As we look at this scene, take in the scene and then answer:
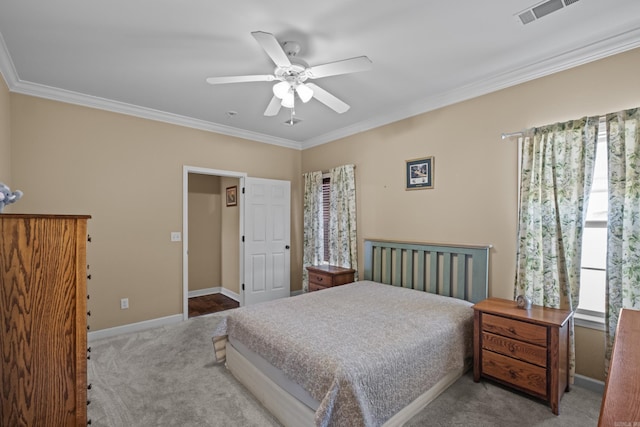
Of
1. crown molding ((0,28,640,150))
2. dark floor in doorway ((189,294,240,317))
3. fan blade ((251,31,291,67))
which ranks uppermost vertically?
crown molding ((0,28,640,150))

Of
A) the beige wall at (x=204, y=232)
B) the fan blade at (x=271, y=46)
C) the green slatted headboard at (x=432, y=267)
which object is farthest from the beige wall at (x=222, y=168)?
the fan blade at (x=271, y=46)

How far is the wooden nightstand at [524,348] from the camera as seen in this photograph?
2082mm

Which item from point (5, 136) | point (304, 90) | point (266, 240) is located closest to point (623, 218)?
point (304, 90)

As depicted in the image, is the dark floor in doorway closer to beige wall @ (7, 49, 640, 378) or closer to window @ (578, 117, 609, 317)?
beige wall @ (7, 49, 640, 378)

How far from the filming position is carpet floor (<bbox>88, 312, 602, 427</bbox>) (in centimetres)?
202

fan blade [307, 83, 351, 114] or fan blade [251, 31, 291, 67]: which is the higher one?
fan blade [251, 31, 291, 67]

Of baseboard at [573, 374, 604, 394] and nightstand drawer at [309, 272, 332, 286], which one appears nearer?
baseboard at [573, 374, 604, 394]

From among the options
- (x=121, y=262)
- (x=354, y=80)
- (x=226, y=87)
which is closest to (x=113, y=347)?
(x=121, y=262)

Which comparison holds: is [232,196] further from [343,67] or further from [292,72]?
[343,67]

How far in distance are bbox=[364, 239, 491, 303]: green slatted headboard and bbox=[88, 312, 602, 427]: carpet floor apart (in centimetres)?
89

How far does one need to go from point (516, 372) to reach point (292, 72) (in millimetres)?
2812

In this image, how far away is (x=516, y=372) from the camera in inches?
88.0

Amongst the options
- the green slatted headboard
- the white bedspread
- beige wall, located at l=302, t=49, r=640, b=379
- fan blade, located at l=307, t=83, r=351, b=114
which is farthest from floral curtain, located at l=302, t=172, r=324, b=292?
fan blade, located at l=307, t=83, r=351, b=114

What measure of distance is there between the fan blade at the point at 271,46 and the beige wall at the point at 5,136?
2.70 metres
